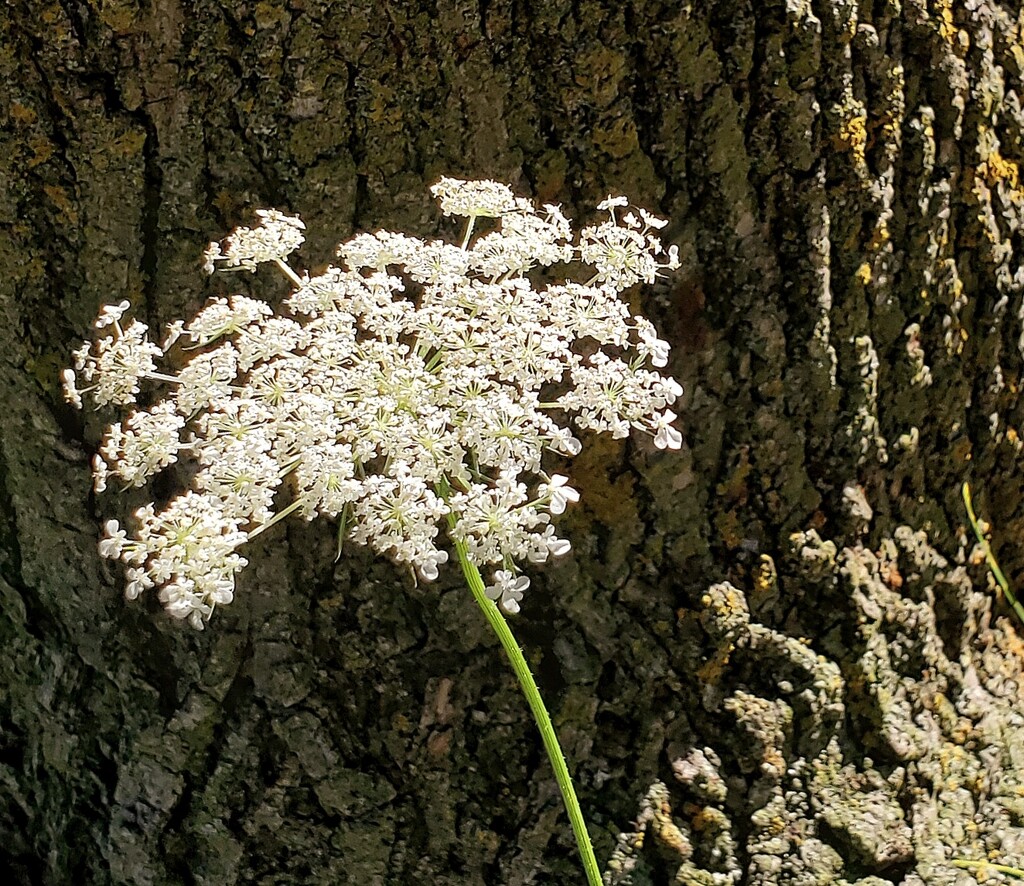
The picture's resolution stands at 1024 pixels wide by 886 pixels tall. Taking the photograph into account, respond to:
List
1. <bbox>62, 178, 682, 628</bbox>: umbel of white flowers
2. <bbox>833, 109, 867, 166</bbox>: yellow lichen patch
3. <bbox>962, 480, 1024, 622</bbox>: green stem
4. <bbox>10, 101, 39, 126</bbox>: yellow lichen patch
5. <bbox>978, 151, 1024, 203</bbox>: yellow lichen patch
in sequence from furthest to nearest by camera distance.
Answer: <bbox>962, 480, 1024, 622</bbox>: green stem, <bbox>978, 151, 1024, 203</bbox>: yellow lichen patch, <bbox>833, 109, 867, 166</bbox>: yellow lichen patch, <bbox>10, 101, 39, 126</bbox>: yellow lichen patch, <bbox>62, 178, 682, 628</bbox>: umbel of white flowers

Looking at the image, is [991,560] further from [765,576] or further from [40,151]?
[40,151]

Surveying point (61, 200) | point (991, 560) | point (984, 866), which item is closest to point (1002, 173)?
point (991, 560)

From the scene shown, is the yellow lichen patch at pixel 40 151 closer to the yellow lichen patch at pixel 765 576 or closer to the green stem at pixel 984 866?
the yellow lichen patch at pixel 765 576

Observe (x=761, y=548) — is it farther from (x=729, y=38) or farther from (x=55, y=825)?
(x=55, y=825)

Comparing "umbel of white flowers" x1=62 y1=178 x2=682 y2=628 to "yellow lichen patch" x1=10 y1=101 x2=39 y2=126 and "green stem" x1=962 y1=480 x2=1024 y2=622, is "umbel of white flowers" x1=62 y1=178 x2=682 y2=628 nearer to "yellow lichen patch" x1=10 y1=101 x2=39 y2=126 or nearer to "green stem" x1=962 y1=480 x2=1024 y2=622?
"yellow lichen patch" x1=10 y1=101 x2=39 y2=126

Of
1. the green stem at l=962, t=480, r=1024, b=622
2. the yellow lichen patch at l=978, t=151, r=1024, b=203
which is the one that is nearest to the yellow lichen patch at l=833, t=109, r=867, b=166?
the yellow lichen patch at l=978, t=151, r=1024, b=203

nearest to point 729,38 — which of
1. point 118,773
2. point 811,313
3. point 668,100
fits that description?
point 668,100
